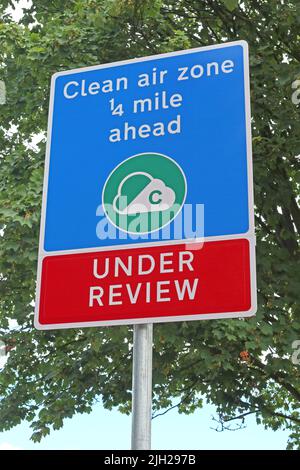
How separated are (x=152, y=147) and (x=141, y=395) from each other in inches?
35.8

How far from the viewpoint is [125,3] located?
26.4 ft

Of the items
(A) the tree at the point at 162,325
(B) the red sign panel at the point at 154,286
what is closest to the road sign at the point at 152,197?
(B) the red sign panel at the point at 154,286

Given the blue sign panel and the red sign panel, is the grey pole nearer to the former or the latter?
the red sign panel

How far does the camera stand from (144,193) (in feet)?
7.41

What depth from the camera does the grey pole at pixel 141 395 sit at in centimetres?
188

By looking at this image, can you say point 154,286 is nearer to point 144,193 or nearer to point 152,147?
point 144,193

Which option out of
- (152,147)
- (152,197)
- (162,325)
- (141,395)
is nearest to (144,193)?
(152,197)

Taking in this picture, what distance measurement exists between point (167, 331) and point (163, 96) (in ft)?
18.2

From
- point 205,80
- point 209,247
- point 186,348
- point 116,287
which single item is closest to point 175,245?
point 209,247

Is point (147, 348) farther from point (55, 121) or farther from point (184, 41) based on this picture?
point (184, 41)

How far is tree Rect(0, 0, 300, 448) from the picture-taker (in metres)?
7.82

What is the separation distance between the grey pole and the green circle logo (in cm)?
41

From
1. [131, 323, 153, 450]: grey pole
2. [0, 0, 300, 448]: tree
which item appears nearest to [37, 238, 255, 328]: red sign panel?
[131, 323, 153, 450]: grey pole

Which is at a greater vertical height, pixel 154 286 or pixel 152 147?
pixel 152 147
